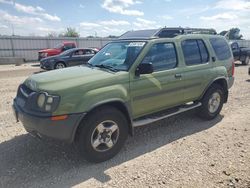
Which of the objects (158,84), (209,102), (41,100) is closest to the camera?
(41,100)

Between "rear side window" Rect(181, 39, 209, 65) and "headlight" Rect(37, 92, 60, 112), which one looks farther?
"rear side window" Rect(181, 39, 209, 65)

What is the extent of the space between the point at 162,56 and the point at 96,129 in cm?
189

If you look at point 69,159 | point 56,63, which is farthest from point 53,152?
point 56,63

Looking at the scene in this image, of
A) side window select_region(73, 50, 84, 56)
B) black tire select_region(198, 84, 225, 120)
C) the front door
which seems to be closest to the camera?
the front door

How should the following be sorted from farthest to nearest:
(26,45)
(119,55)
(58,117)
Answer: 1. (26,45)
2. (119,55)
3. (58,117)

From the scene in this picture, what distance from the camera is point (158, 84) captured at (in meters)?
4.50

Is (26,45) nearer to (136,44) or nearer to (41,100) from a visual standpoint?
(136,44)

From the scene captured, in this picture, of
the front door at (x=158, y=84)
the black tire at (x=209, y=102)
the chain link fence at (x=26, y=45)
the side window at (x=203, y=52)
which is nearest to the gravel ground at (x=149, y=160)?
the black tire at (x=209, y=102)

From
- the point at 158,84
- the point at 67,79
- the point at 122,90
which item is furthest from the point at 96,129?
the point at 158,84

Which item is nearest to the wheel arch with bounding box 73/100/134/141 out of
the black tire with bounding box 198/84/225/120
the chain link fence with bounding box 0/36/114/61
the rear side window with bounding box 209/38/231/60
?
the black tire with bounding box 198/84/225/120

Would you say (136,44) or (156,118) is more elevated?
(136,44)

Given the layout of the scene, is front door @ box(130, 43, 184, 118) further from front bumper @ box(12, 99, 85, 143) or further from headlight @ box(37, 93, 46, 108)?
headlight @ box(37, 93, 46, 108)

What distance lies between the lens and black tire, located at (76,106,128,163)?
3.68 meters

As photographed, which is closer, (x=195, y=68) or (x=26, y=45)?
(x=195, y=68)
